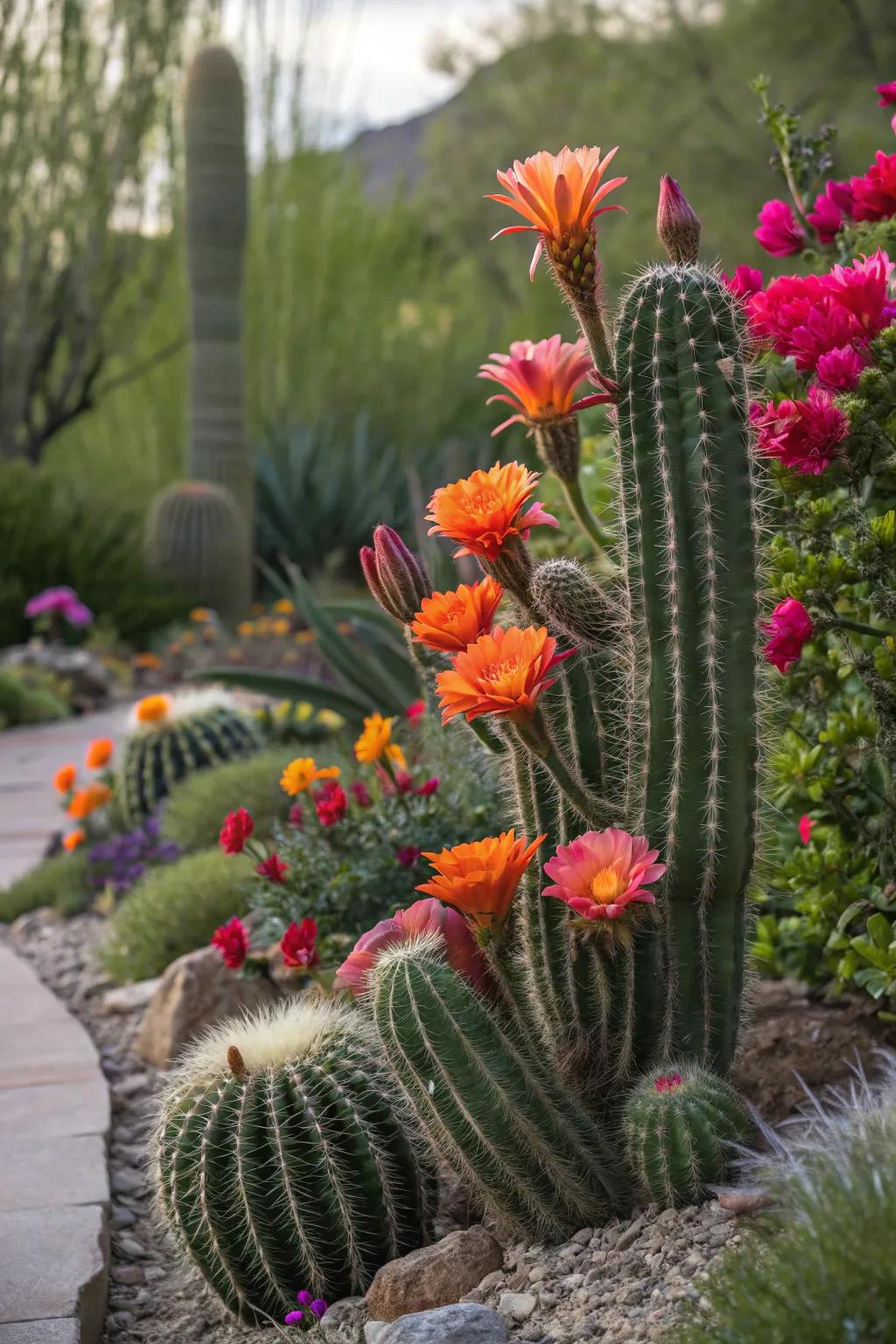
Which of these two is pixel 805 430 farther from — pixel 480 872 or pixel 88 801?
pixel 88 801

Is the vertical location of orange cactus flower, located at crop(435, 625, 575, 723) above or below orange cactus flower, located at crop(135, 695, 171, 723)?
above

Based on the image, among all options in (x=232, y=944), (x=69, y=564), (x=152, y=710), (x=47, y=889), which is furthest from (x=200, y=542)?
(x=232, y=944)

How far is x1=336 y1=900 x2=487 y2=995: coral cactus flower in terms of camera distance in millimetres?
2250

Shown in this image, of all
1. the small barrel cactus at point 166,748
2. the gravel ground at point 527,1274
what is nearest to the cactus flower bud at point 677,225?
the gravel ground at point 527,1274

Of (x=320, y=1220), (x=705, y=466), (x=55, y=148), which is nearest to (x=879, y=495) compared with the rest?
(x=705, y=466)

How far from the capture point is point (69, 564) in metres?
9.86

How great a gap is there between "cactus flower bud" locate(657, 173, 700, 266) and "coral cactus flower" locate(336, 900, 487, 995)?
108 centimetres

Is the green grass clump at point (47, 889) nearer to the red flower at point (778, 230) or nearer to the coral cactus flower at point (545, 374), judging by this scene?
the coral cactus flower at point (545, 374)

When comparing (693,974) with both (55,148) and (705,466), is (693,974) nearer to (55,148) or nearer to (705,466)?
(705,466)

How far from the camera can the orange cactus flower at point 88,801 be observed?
15.6 ft

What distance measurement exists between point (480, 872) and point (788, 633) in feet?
1.96

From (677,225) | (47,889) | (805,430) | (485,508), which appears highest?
(677,225)

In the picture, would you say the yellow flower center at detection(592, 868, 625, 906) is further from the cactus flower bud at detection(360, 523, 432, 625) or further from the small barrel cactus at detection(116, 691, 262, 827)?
the small barrel cactus at detection(116, 691, 262, 827)

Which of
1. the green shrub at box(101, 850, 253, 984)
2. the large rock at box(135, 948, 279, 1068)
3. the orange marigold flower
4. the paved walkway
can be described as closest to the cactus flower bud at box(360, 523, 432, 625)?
the orange marigold flower
